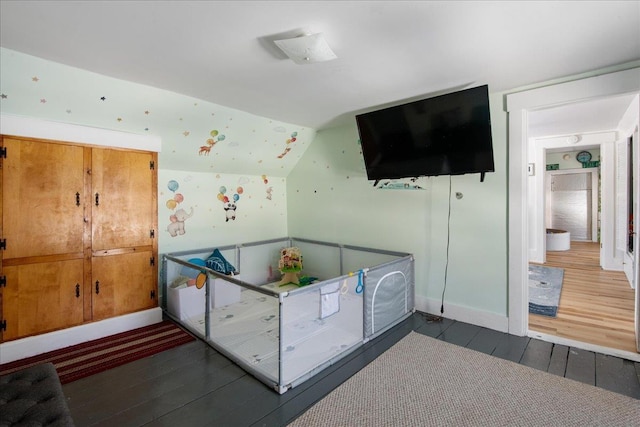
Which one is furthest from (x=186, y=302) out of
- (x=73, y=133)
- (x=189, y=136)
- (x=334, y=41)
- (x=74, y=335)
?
(x=334, y=41)

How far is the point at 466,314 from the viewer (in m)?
3.14

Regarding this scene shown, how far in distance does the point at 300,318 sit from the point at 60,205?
7.69 ft

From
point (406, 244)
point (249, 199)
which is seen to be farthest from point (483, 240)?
point (249, 199)

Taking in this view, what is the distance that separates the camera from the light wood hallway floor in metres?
2.78

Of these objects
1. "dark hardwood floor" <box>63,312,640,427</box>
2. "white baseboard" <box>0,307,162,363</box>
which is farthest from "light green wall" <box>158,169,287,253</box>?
"dark hardwood floor" <box>63,312,640,427</box>

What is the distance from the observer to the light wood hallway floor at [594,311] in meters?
2.78

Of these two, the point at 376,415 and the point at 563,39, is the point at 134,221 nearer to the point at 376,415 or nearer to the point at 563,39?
the point at 376,415

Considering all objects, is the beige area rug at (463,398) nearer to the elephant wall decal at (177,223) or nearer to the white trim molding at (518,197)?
the white trim molding at (518,197)

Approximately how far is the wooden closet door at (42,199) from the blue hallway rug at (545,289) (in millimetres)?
4766

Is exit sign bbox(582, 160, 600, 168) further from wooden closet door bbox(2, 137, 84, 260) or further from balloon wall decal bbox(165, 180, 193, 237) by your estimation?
wooden closet door bbox(2, 137, 84, 260)

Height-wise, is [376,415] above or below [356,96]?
below

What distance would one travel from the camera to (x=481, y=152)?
8.64 ft

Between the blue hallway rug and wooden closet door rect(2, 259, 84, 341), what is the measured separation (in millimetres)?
4642

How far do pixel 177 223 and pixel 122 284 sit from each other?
0.96 metres
